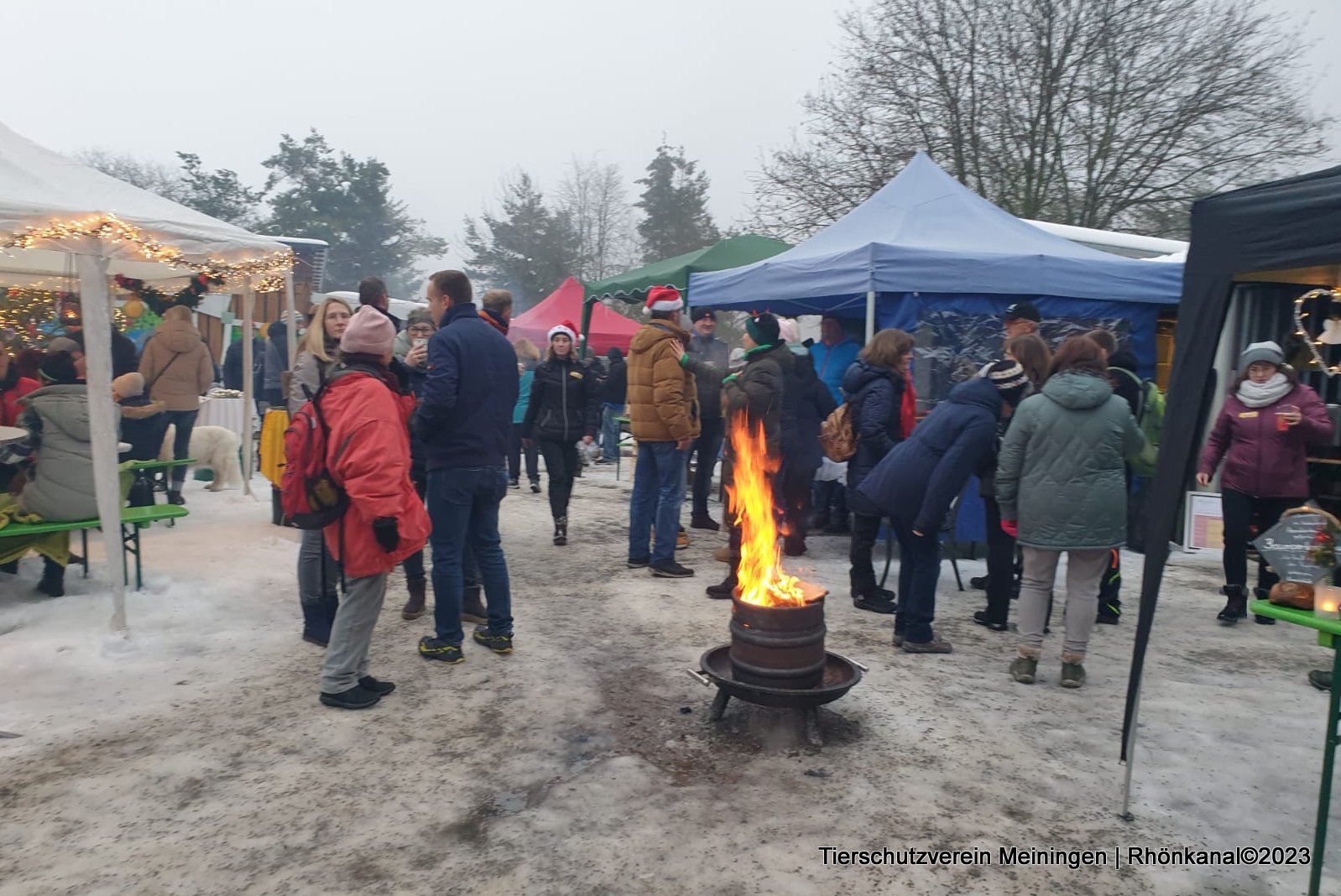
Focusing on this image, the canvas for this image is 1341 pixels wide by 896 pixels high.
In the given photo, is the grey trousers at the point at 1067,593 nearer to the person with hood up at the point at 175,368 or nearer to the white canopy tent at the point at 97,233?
the white canopy tent at the point at 97,233

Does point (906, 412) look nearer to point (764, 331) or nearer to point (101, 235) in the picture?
point (764, 331)

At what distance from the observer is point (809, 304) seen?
1030 cm

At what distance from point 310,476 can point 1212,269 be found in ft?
12.5

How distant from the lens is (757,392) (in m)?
6.15

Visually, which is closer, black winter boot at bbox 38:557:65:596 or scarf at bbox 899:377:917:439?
black winter boot at bbox 38:557:65:596

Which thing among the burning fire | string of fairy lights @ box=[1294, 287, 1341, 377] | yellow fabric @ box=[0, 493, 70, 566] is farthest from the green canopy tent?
yellow fabric @ box=[0, 493, 70, 566]

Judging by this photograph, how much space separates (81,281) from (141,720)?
2.73m

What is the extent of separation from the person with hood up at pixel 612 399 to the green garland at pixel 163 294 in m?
4.17

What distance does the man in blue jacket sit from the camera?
183 inches

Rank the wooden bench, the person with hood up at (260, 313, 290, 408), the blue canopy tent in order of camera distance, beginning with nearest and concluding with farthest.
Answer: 1. the wooden bench
2. the blue canopy tent
3. the person with hood up at (260, 313, 290, 408)

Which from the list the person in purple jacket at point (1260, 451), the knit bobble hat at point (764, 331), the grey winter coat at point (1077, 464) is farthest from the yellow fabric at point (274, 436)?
the person in purple jacket at point (1260, 451)

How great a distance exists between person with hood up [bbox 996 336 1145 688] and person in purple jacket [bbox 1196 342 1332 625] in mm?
1759

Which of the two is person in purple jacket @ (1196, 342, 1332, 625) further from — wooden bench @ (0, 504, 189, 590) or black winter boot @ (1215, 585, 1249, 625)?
wooden bench @ (0, 504, 189, 590)

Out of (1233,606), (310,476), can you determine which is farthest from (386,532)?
(1233,606)
